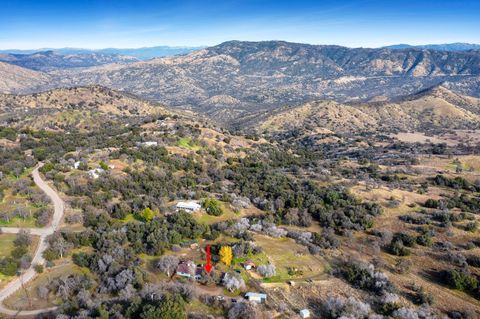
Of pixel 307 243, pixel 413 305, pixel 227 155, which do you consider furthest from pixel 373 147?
pixel 413 305

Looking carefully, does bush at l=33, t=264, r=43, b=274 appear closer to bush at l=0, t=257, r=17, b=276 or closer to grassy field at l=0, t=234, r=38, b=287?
bush at l=0, t=257, r=17, b=276

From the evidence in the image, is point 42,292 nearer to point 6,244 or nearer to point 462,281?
point 6,244

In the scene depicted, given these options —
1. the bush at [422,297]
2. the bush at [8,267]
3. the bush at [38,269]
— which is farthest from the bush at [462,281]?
the bush at [8,267]

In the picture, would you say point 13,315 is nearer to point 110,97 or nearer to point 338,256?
point 338,256

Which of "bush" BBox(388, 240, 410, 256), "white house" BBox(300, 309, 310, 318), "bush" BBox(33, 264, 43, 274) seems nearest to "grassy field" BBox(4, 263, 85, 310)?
"bush" BBox(33, 264, 43, 274)

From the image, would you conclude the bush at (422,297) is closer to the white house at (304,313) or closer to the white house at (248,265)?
the white house at (304,313)

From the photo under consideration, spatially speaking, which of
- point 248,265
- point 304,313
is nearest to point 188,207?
point 248,265

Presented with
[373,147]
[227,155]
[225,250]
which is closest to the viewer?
[225,250]
